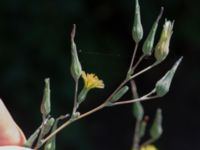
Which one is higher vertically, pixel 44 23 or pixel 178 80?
pixel 44 23

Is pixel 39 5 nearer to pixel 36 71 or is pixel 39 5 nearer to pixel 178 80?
pixel 36 71

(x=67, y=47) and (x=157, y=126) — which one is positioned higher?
(x=157, y=126)

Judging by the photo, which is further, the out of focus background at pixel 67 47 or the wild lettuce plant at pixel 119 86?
the out of focus background at pixel 67 47

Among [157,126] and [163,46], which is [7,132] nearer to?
[163,46]

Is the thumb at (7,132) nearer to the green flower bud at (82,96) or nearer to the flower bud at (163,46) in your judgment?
the green flower bud at (82,96)

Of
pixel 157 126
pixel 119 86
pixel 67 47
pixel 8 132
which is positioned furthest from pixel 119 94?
pixel 67 47

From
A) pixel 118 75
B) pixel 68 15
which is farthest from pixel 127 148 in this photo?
pixel 68 15

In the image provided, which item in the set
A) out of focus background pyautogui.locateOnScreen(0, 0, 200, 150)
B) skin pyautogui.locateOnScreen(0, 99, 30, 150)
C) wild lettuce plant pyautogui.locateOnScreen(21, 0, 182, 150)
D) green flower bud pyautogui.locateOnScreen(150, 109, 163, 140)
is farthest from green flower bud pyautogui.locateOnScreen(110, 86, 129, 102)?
out of focus background pyautogui.locateOnScreen(0, 0, 200, 150)

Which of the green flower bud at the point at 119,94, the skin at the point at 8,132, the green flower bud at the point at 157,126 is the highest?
the skin at the point at 8,132

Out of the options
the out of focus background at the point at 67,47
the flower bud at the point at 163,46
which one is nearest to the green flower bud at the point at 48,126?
the flower bud at the point at 163,46
